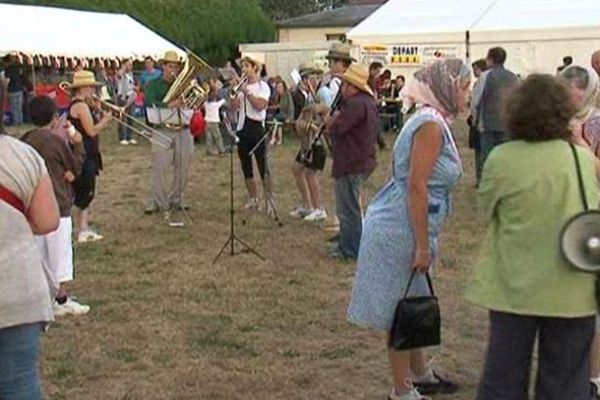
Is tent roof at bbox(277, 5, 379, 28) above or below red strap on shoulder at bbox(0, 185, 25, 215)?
above

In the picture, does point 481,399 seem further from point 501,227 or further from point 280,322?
point 280,322

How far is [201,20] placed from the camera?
41625mm

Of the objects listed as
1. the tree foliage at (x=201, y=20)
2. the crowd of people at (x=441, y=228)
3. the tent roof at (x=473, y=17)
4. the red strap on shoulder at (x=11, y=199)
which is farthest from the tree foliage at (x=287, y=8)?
the red strap on shoulder at (x=11, y=199)

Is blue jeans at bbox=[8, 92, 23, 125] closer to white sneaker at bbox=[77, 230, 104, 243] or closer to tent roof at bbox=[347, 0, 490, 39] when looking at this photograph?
tent roof at bbox=[347, 0, 490, 39]

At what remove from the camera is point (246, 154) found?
36.6 ft

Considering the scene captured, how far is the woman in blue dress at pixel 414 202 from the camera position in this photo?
469 centimetres

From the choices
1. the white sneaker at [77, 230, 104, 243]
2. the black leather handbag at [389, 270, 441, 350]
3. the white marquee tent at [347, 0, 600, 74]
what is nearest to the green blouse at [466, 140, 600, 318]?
the black leather handbag at [389, 270, 441, 350]

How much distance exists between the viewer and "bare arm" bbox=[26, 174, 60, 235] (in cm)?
364

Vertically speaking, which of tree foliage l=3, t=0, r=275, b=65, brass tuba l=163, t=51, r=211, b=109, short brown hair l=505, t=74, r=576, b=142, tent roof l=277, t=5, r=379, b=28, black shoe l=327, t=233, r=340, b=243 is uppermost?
tent roof l=277, t=5, r=379, b=28

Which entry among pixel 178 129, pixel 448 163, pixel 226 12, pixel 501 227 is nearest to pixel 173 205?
pixel 178 129

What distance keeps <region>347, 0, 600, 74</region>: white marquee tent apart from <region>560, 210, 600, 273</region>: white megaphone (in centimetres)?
1291

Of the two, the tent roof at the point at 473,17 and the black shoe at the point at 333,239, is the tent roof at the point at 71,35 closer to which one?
the tent roof at the point at 473,17

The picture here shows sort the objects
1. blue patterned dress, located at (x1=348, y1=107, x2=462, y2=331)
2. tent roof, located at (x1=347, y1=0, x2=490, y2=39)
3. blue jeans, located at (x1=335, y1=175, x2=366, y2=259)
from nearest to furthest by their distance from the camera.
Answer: blue patterned dress, located at (x1=348, y1=107, x2=462, y2=331) → blue jeans, located at (x1=335, y1=175, x2=366, y2=259) → tent roof, located at (x1=347, y1=0, x2=490, y2=39)

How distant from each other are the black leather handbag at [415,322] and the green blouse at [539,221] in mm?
835
